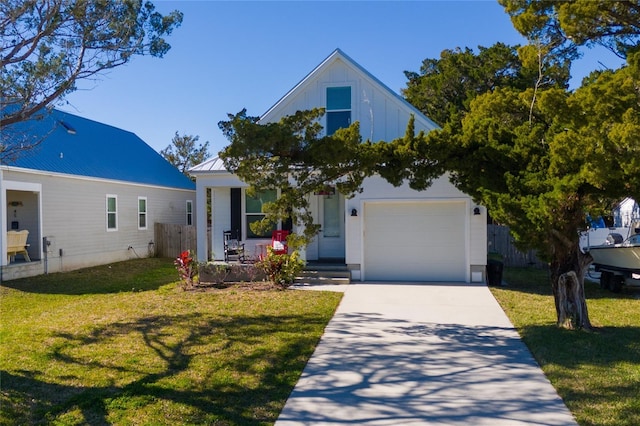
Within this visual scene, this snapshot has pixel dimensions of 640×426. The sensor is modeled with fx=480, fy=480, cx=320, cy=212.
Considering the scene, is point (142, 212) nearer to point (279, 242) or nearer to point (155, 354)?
point (279, 242)

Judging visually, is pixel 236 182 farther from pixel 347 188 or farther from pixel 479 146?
pixel 479 146

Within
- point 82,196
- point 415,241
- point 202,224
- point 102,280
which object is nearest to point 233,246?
point 202,224

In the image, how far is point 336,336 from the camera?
7664mm

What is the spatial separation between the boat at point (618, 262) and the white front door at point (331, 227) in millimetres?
6737

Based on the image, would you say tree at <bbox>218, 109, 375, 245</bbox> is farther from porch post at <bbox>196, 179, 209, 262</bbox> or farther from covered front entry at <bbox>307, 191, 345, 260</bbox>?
porch post at <bbox>196, 179, 209, 262</bbox>

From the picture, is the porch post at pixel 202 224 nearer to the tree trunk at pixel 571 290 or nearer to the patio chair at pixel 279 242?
the patio chair at pixel 279 242

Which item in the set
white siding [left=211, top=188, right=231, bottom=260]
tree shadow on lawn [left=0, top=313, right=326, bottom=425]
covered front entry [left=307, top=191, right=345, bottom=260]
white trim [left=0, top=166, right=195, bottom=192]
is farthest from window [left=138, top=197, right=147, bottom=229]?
tree shadow on lawn [left=0, top=313, right=326, bottom=425]

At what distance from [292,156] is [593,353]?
4.93 m

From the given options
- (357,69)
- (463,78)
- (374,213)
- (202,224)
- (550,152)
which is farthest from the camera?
(463,78)

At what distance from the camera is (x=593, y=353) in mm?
6410

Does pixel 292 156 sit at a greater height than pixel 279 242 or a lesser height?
greater

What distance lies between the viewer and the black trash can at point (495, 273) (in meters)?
13.0

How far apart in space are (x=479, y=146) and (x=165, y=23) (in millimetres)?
5633

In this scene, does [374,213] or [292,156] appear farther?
[374,213]
